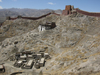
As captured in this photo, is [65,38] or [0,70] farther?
[65,38]

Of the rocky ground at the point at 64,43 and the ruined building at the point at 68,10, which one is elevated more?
the ruined building at the point at 68,10

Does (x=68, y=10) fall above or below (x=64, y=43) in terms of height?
above

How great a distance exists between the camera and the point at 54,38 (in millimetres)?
29359

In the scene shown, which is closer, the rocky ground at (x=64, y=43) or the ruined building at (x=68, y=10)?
the rocky ground at (x=64, y=43)

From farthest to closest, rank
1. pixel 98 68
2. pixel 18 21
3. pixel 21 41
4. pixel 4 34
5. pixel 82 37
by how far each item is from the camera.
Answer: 1. pixel 18 21
2. pixel 4 34
3. pixel 21 41
4. pixel 82 37
5. pixel 98 68

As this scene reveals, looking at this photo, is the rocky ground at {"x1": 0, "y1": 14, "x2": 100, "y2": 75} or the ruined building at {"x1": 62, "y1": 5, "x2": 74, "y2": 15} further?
the ruined building at {"x1": 62, "y1": 5, "x2": 74, "y2": 15}

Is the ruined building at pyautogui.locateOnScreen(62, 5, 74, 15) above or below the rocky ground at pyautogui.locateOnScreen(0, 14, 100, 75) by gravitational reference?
above

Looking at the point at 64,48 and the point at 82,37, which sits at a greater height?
the point at 82,37

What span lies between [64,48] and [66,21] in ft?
38.7

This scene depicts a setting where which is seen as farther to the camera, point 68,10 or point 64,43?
point 68,10

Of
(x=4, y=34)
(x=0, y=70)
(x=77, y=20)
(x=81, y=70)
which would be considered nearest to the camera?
(x=81, y=70)

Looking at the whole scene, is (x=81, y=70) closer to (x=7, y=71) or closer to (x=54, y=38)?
(x=7, y=71)

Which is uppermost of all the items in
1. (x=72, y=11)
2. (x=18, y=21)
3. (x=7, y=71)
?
(x=72, y=11)

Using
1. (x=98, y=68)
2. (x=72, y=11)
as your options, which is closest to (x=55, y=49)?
(x=98, y=68)
